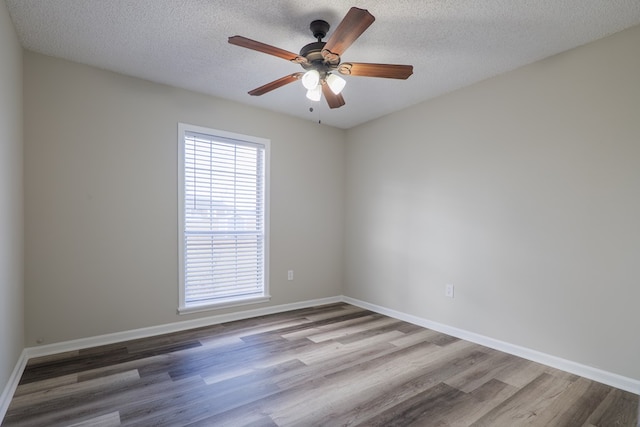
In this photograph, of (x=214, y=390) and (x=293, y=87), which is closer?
(x=214, y=390)

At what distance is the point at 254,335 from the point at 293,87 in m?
2.54

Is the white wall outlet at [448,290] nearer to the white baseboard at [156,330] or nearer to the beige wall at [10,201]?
the white baseboard at [156,330]

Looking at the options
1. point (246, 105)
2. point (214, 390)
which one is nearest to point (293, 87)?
point (246, 105)

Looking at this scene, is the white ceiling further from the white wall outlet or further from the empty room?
the white wall outlet

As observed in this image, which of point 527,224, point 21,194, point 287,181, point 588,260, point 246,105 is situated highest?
point 246,105

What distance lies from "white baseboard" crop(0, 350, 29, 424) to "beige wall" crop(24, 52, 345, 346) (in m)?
0.21

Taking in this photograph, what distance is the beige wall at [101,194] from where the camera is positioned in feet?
8.96

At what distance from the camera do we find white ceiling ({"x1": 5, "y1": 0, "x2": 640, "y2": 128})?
209 cm

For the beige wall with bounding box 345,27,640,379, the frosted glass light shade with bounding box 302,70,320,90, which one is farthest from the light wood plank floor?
the frosted glass light shade with bounding box 302,70,320,90

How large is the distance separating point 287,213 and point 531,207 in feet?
8.66

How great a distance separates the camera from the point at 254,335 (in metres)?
3.27

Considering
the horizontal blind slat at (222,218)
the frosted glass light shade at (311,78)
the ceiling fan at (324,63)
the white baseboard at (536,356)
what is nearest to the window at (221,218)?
the horizontal blind slat at (222,218)

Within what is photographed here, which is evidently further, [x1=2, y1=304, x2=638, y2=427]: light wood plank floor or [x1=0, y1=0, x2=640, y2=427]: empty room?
[x1=0, y1=0, x2=640, y2=427]: empty room

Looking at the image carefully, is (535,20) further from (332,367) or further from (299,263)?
(299,263)
